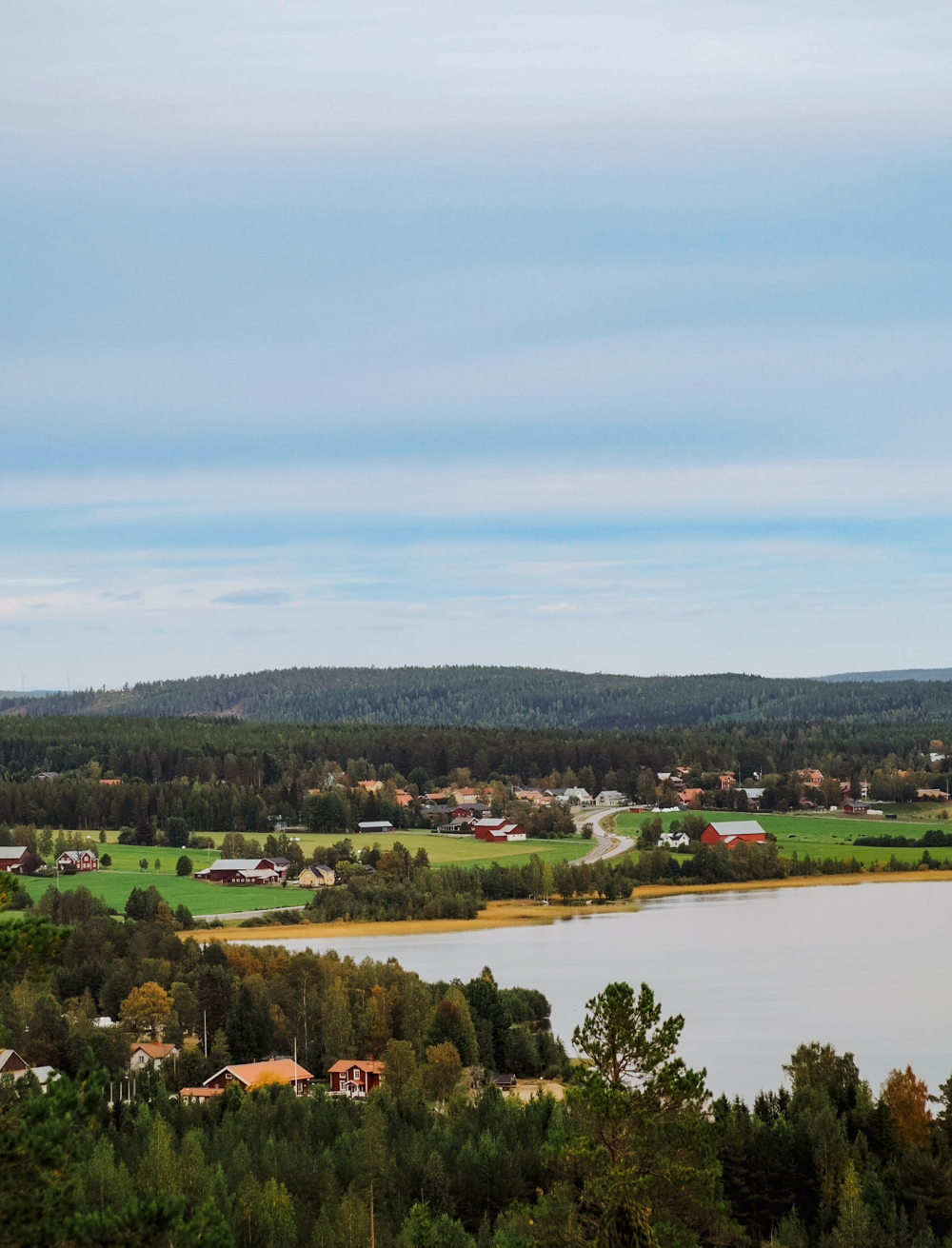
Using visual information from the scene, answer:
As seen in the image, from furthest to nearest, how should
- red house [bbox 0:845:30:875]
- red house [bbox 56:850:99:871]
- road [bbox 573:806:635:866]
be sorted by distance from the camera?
road [bbox 573:806:635:866]
red house [bbox 0:845:30:875]
red house [bbox 56:850:99:871]

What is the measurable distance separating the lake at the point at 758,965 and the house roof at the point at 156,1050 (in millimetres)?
8755

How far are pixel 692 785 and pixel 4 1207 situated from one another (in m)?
93.9

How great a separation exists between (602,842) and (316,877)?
17046 mm

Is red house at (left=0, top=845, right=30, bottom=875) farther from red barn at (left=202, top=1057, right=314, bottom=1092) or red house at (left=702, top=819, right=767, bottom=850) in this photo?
red barn at (left=202, top=1057, right=314, bottom=1092)

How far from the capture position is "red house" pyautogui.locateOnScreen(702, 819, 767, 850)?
75.5 m

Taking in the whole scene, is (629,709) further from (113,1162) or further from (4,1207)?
(4,1207)

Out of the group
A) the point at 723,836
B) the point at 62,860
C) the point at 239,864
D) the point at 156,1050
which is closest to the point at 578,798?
the point at 723,836

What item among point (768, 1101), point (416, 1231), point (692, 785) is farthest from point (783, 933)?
point (692, 785)

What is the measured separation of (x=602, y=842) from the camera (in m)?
77.9

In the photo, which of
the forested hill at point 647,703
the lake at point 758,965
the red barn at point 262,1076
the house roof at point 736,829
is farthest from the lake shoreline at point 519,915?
the forested hill at point 647,703

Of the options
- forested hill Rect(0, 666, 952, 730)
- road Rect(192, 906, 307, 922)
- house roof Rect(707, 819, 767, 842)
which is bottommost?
road Rect(192, 906, 307, 922)

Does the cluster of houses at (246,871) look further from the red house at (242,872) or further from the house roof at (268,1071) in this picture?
the house roof at (268,1071)

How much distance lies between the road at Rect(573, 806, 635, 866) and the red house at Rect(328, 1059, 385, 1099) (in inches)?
1431

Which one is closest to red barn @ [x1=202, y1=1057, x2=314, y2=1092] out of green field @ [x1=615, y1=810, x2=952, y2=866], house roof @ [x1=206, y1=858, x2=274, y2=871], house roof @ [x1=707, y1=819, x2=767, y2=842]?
house roof @ [x1=206, y1=858, x2=274, y2=871]
